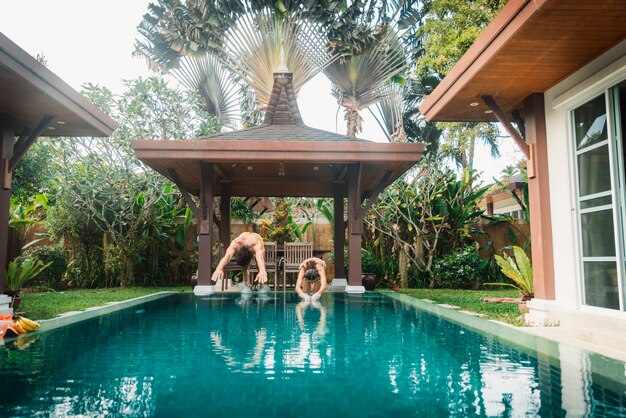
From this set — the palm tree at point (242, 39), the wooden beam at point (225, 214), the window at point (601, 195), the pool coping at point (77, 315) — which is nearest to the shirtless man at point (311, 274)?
the pool coping at point (77, 315)

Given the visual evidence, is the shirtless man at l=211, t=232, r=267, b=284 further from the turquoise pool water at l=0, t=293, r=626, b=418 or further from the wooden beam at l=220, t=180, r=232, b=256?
the turquoise pool water at l=0, t=293, r=626, b=418

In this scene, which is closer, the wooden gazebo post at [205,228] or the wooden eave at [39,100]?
the wooden eave at [39,100]

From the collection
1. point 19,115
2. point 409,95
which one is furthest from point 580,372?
point 409,95

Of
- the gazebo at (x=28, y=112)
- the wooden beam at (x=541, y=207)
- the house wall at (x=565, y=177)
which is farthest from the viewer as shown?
the wooden beam at (x=541, y=207)

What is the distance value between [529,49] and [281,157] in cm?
433

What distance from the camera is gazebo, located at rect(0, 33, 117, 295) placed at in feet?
15.2

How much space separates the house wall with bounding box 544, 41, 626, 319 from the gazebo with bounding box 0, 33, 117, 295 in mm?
5668

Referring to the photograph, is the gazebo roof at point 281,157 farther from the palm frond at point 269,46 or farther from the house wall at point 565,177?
the palm frond at point 269,46

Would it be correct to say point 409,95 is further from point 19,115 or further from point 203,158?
point 19,115

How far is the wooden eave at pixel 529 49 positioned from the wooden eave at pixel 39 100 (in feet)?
15.1

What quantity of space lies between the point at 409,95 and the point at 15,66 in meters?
18.9

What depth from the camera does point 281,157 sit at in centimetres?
776

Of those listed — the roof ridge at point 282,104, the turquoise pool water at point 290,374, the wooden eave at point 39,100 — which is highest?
the roof ridge at point 282,104

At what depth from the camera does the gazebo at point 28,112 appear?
4.63m
